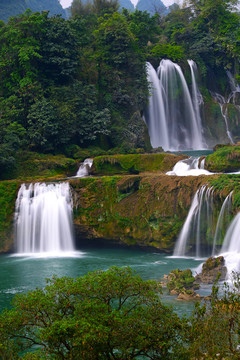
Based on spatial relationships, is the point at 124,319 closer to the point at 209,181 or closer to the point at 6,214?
the point at 209,181

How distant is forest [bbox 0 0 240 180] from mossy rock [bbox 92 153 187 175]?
131 inches

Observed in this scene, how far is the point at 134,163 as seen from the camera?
2562 centimetres

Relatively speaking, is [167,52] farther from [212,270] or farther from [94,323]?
[94,323]

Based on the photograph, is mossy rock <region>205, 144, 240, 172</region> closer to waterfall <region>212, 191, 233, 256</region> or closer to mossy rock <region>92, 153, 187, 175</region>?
mossy rock <region>92, 153, 187, 175</region>

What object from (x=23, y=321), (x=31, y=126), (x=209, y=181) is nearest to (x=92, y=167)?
(x=31, y=126)

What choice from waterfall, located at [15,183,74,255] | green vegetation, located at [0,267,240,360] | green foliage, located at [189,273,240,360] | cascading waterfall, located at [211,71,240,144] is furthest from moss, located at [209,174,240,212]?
cascading waterfall, located at [211,71,240,144]

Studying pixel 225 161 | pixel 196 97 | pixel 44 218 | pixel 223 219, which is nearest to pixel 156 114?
pixel 196 97

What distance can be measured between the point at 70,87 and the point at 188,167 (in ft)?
41.2

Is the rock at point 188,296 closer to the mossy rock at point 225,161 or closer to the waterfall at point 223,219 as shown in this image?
the waterfall at point 223,219

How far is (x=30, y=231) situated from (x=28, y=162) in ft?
20.9

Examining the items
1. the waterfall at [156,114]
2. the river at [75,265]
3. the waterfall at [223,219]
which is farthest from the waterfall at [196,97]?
the waterfall at [223,219]

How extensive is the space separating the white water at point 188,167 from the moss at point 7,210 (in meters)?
8.47

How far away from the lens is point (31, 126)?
1158 inches

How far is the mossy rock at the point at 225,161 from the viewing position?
2306cm
